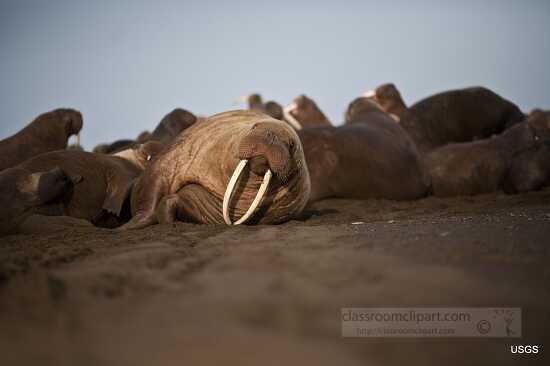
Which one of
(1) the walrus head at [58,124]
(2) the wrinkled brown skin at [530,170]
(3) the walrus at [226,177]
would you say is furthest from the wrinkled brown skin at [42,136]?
(2) the wrinkled brown skin at [530,170]

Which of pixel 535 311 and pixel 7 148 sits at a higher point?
pixel 7 148

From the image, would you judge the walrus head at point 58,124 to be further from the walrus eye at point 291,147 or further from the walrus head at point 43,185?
the walrus eye at point 291,147

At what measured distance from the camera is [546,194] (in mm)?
5887

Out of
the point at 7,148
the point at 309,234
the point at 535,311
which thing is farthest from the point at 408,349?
the point at 7,148

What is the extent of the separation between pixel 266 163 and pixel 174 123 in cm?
311

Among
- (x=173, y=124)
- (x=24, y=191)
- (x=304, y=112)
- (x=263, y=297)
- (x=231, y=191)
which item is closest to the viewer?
(x=263, y=297)

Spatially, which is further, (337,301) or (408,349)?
(337,301)

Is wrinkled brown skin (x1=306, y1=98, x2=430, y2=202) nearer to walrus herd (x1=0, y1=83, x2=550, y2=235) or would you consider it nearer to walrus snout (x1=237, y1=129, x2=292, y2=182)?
walrus herd (x1=0, y1=83, x2=550, y2=235)

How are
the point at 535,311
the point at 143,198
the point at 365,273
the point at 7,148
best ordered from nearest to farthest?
the point at 535,311 < the point at 365,273 < the point at 143,198 < the point at 7,148

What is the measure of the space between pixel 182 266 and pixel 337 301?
679mm

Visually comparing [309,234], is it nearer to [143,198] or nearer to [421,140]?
A: [143,198]

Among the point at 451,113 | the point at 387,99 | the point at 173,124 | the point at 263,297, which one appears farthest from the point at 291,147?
the point at 451,113

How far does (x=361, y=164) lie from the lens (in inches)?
245

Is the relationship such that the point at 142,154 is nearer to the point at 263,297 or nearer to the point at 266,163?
the point at 266,163
